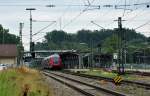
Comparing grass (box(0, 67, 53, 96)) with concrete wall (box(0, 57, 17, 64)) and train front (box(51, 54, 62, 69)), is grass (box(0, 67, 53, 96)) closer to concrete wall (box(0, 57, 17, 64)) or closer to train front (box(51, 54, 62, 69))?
train front (box(51, 54, 62, 69))

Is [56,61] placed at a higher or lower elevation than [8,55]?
Result: lower

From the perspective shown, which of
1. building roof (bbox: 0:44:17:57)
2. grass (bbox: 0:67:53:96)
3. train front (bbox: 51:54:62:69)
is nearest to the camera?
grass (bbox: 0:67:53:96)

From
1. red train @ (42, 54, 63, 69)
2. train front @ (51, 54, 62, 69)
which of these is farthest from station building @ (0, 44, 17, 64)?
train front @ (51, 54, 62, 69)

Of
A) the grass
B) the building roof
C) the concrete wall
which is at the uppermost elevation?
the building roof

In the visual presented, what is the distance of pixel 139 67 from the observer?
105938 millimetres

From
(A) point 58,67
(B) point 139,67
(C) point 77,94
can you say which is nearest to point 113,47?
(B) point 139,67

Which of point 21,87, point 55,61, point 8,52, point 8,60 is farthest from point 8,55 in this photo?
point 21,87

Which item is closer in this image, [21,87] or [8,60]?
[21,87]

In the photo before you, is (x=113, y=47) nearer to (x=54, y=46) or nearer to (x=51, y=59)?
(x=54, y=46)

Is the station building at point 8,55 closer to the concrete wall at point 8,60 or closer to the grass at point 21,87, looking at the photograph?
Result: the concrete wall at point 8,60

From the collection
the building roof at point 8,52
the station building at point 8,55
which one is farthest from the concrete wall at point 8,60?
the building roof at point 8,52

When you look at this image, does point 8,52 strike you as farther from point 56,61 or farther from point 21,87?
point 21,87

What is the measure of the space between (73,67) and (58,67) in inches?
266

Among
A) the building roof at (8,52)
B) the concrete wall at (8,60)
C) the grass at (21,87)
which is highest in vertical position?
the building roof at (8,52)
